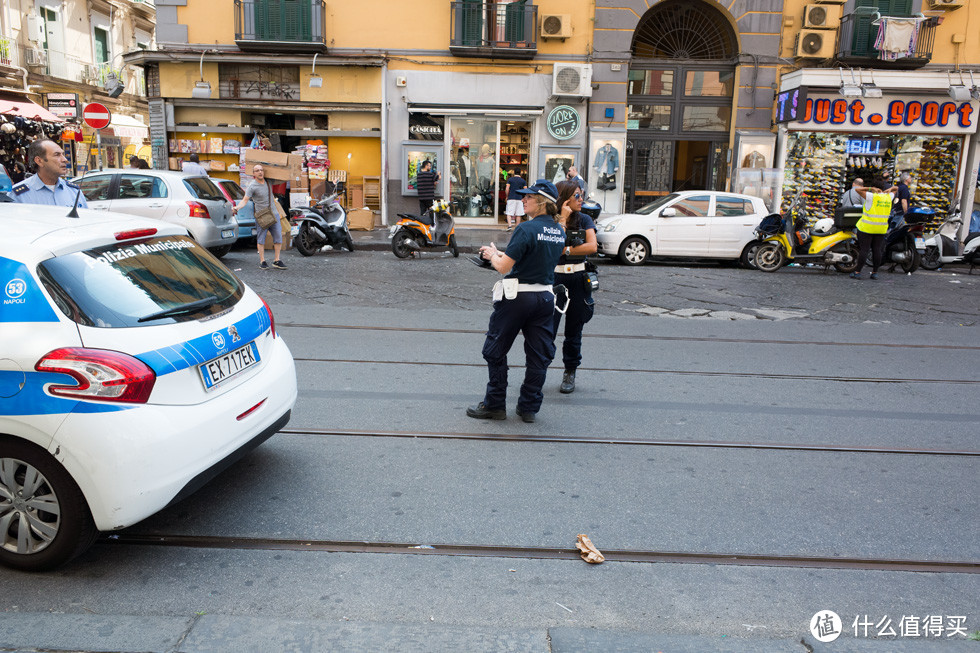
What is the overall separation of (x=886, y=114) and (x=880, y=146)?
0.90m

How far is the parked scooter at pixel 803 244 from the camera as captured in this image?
14.0 metres

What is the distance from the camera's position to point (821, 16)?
63.0 ft

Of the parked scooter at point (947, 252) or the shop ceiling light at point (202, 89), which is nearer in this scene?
the parked scooter at point (947, 252)

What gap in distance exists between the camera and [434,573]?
3.36 m

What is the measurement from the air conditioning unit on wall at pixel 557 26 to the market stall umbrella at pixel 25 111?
44.4 feet

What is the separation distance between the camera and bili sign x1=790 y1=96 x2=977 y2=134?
1836 cm

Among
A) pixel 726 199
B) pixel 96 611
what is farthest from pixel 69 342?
pixel 726 199

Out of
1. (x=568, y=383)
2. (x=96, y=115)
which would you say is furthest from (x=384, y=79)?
(x=568, y=383)

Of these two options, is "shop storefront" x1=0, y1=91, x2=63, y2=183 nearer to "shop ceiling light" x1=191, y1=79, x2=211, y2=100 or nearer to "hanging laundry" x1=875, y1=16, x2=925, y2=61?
"shop ceiling light" x1=191, y1=79, x2=211, y2=100

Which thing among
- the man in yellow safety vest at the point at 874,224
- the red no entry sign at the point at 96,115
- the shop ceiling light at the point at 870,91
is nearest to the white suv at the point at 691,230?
the man in yellow safety vest at the point at 874,224


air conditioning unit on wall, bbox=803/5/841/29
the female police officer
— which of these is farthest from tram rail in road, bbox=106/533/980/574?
air conditioning unit on wall, bbox=803/5/841/29

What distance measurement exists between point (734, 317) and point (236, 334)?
725 cm

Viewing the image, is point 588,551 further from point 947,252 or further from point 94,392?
point 947,252

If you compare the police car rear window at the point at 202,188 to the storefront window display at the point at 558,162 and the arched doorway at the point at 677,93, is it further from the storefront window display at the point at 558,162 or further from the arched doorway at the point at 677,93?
the arched doorway at the point at 677,93
